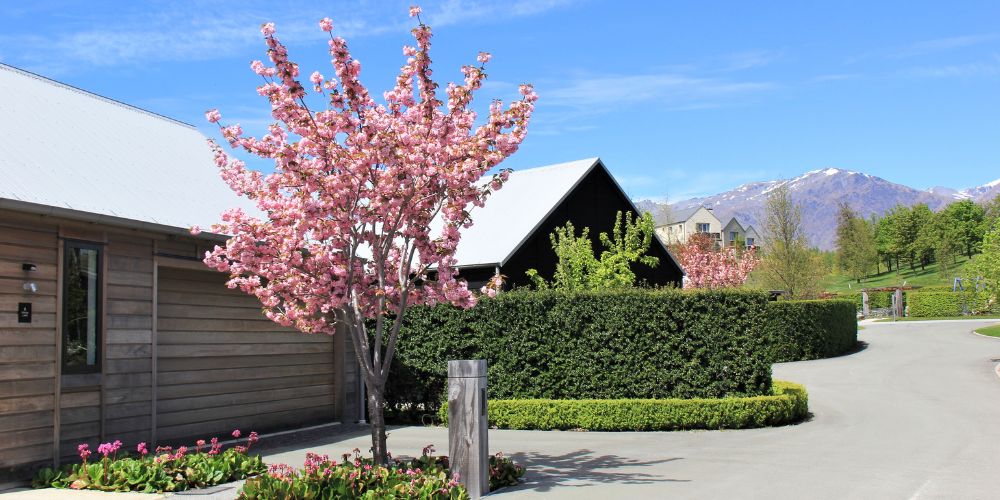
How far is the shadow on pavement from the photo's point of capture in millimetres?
9984

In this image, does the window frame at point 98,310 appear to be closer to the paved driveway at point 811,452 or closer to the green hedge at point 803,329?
the paved driveway at point 811,452

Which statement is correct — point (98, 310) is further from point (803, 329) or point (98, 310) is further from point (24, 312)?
point (803, 329)

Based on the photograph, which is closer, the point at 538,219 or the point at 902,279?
the point at 538,219

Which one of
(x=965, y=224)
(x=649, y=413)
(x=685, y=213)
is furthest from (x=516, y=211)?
(x=965, y=224)

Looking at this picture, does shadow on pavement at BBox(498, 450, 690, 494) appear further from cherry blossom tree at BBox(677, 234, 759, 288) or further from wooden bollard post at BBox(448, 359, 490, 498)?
cherry blossom tree at BBox(677, 234, 759, 288)

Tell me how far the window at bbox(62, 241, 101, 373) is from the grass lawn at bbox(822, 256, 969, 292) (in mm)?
76072

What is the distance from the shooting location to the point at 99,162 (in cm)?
1260

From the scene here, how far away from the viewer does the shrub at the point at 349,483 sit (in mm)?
8266

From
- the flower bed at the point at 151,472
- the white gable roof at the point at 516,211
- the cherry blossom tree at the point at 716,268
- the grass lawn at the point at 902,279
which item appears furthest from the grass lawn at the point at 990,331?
the grass lawn at the point at 902,279

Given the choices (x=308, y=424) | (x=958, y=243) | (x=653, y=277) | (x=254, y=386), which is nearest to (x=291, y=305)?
(x=254, y=386)

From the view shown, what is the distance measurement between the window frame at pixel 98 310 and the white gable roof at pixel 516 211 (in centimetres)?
1130

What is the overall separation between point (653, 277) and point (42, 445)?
20464 millimetres

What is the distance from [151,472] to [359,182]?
12.9 ft

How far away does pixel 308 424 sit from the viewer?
1566 cm
